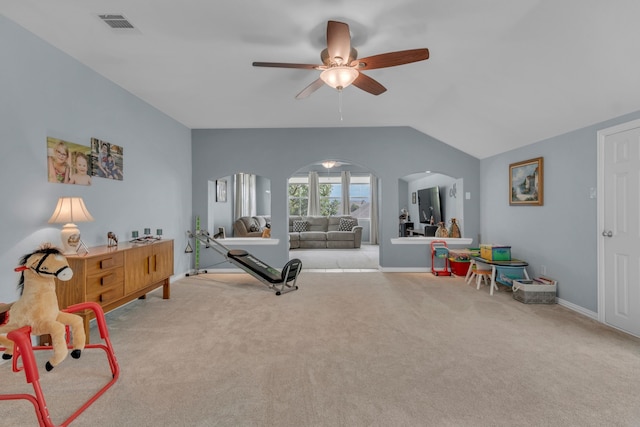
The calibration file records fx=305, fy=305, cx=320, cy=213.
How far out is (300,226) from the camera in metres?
9.84

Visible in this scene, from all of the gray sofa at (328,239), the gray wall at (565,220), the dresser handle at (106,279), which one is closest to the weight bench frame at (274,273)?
the dresser handle at (106,279)

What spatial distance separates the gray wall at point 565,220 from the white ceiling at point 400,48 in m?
0.20

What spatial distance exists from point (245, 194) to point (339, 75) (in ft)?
23.5

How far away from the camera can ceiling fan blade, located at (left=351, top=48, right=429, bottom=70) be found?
2439 mm

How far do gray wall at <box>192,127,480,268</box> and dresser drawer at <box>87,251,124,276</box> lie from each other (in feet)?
8.92

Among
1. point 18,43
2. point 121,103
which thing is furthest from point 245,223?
point 18,43

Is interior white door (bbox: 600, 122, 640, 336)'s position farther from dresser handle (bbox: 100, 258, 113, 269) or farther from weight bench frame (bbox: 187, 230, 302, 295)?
dresser handle (bbox: 100, 258, 113, 269)

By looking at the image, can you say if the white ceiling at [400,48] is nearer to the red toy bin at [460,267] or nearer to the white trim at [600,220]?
the white trim at [600,220]

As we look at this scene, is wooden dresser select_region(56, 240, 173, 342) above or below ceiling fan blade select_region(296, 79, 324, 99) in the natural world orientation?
below

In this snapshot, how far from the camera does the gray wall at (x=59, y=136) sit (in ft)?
8.25

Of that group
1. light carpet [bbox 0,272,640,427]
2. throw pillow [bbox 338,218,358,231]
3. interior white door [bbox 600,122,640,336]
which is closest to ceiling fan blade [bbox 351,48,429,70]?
A: interior white door [bbox 600,122,640,336]

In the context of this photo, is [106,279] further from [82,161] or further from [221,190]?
[221,190]

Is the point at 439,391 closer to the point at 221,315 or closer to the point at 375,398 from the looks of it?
the point at 375,398

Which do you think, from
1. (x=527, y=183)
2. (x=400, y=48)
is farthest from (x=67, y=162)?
(x=527, y=183)
